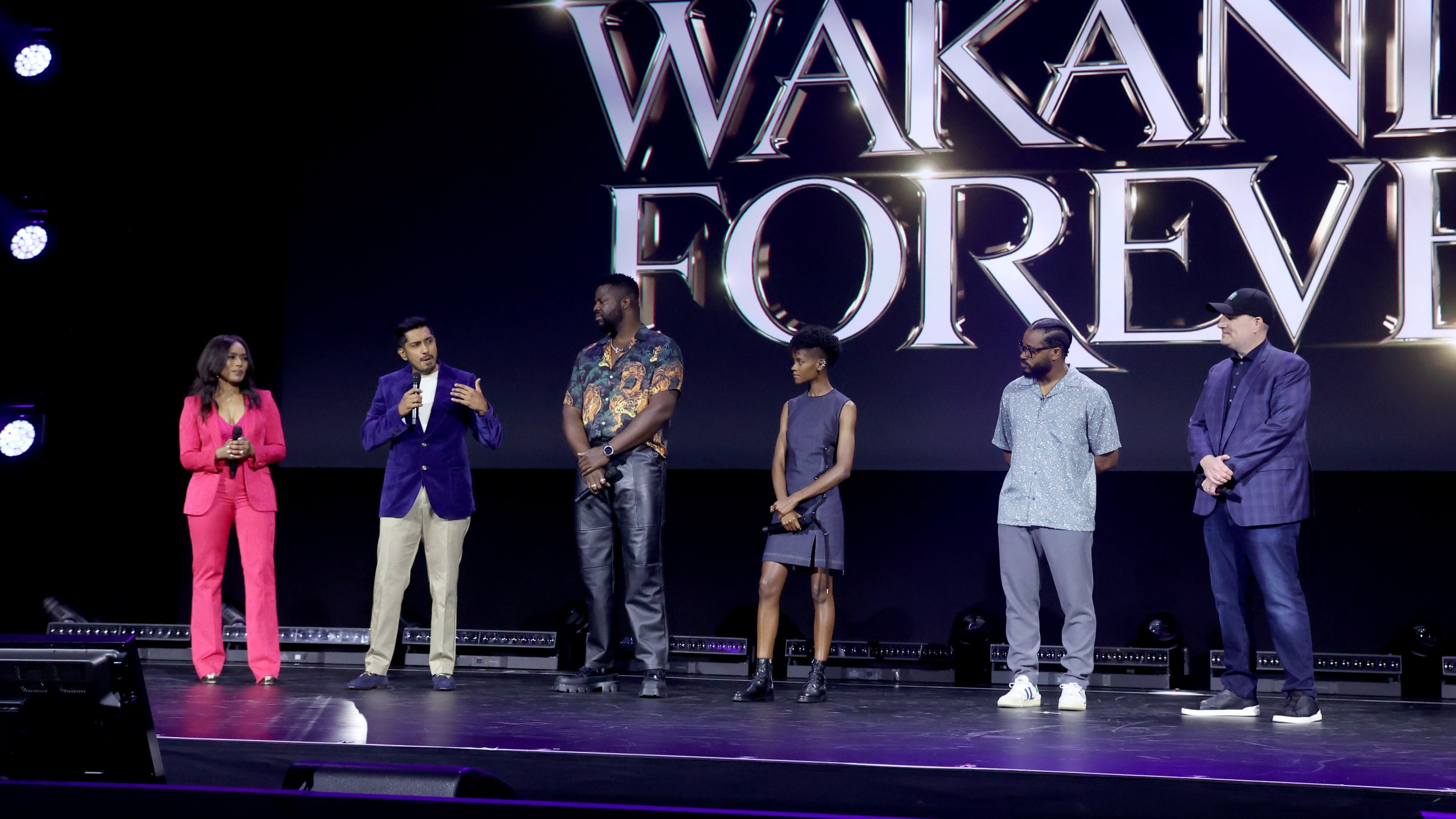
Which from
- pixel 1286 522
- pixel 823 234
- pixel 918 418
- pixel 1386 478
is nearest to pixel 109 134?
pixel 823 234

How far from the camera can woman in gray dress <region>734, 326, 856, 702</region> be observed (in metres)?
5.06

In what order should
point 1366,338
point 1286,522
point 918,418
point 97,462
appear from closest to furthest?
1. point 1286,522
2. point 1366,338
3. point 918,418
4. point 97,462

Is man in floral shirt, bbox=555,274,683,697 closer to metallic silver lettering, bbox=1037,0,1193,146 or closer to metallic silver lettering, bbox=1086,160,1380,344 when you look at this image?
metallic silver lettering, bbox=1086,160,1380,344

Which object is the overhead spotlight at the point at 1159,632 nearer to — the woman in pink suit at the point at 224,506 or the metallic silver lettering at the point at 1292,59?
the metallic silver lettering at the point at 1292,59

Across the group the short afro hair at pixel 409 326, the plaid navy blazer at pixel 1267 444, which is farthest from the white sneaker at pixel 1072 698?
the short afro hair at pixel 409 326

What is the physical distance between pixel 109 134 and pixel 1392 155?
6.55m

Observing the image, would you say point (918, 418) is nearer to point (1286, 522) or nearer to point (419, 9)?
point (1286, 522)

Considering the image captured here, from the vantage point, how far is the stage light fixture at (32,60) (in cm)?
652

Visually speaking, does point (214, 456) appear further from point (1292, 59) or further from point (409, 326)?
point (1292, 59)

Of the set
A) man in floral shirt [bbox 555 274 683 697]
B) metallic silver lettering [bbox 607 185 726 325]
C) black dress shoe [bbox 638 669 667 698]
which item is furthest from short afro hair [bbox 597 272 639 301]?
black dress shoe [bbox 638 669 667 698]

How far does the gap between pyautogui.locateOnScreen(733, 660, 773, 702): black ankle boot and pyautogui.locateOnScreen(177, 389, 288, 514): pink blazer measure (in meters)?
2.20

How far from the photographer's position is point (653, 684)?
16.6 ft

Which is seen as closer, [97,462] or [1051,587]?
[1051,587]

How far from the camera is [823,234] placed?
642 cm
